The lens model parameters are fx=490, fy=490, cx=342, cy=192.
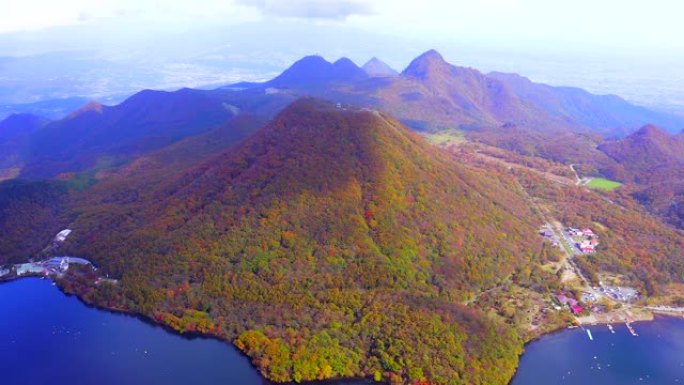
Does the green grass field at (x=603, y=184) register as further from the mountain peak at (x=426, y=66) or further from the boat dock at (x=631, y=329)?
the mountain peak at (x=426, y=66)

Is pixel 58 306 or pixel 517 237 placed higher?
pixel 517 237

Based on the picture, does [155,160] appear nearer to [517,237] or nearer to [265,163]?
[265,163]

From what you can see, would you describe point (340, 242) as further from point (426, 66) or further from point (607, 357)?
point (426, 66)

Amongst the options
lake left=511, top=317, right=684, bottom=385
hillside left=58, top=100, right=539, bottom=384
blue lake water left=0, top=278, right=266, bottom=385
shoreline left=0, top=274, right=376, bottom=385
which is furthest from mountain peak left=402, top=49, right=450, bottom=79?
blue lake water left=0, top=278, right=266, bottom=385

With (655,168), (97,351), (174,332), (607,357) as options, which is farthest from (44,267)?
(655,168)

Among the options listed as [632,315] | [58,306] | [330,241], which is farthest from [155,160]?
[632,315]

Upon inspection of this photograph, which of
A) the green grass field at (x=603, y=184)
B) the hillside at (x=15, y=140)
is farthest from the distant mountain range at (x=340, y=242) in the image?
the hillside at (x=15, y=140)
